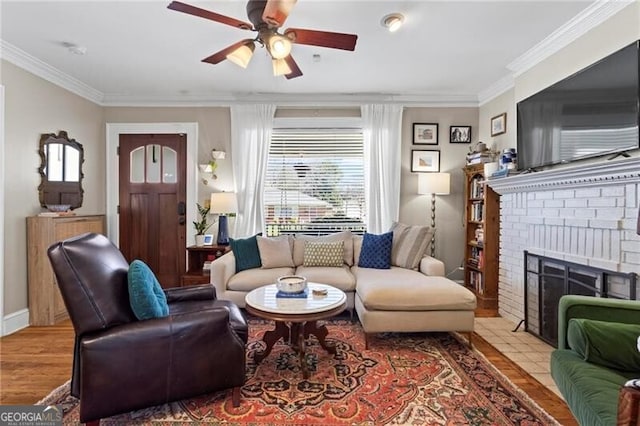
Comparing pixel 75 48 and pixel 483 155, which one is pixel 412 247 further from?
pixel 75 48

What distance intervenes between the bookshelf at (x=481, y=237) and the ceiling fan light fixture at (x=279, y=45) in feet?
8.69

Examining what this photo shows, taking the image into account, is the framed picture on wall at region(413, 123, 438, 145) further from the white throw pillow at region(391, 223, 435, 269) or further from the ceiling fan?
the ceiling fan

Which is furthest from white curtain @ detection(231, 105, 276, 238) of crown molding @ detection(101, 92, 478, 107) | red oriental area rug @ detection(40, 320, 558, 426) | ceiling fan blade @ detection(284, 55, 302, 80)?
red oriental area rug @ detection(40, 320, 558, 426)

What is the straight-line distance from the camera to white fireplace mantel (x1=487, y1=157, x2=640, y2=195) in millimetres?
2031

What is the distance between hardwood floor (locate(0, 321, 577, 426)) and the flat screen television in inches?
63.9

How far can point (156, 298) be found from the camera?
184 centimetres

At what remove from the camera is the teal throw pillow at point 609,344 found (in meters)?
1.44

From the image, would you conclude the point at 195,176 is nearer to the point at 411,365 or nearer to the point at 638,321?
the point at 411,365

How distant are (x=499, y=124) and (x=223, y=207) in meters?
3.35

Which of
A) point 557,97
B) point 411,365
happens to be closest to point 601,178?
point 557,97

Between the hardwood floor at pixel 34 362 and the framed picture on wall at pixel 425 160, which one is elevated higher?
the framed picture on wall at pixel 425 160

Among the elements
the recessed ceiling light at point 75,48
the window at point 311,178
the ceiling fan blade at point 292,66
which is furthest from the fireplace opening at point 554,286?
the recessed ceiling light at point 75,48

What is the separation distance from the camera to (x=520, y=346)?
276 centimetres

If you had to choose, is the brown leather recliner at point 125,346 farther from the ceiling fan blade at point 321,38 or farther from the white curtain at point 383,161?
the white curtain at point 383,161
